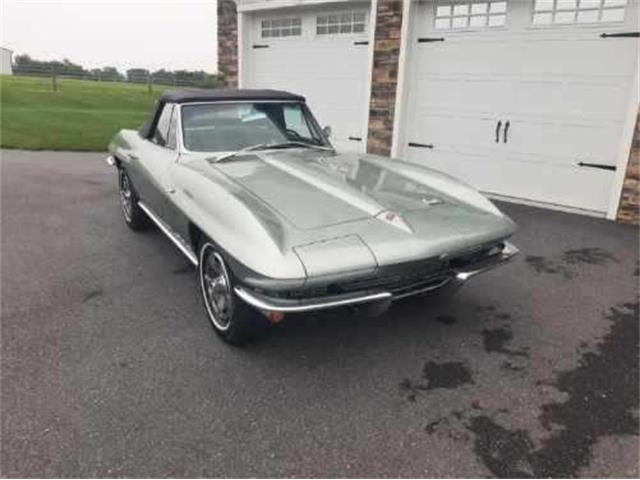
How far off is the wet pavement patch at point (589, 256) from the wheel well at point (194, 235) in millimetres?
3336

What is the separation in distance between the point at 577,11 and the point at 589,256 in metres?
2.93

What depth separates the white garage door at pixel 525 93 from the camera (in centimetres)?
576

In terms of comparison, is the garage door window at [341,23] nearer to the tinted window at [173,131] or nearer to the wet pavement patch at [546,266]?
the tinted window at [173,131]

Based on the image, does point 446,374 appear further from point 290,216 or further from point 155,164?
point 155,164

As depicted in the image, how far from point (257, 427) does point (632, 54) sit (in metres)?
5.61

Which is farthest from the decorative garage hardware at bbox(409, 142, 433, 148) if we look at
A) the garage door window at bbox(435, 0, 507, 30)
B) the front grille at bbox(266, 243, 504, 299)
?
the front grille at bbox(266, 243, 504, 299)

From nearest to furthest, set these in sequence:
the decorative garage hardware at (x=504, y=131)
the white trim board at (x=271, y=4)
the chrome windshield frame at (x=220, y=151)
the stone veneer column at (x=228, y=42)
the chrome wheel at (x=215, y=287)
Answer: the chrome wheel at (x=215, y=287), the chrome windshield frame at (x=220, y=151), the decorative garage hardware at (x=504, y=131), the white trim board at (x=271, y=4), the stone veneer column at (x=228, y=42)

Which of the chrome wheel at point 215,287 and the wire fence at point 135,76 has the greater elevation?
the wire fence at point 135,76

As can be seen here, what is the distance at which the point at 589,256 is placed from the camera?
4836mm

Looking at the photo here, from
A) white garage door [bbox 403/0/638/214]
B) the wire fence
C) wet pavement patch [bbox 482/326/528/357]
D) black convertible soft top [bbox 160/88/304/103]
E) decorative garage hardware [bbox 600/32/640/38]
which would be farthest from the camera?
the wire fence

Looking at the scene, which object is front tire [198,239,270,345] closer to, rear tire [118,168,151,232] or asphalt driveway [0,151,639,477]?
asphalt driveway [0,151,639,477]

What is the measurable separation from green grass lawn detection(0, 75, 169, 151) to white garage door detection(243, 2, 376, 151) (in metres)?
4.67

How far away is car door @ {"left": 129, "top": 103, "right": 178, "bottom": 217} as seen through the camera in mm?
3902

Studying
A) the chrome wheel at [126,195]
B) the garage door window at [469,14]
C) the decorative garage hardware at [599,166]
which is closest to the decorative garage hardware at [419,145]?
the garage door window at [469,14]
